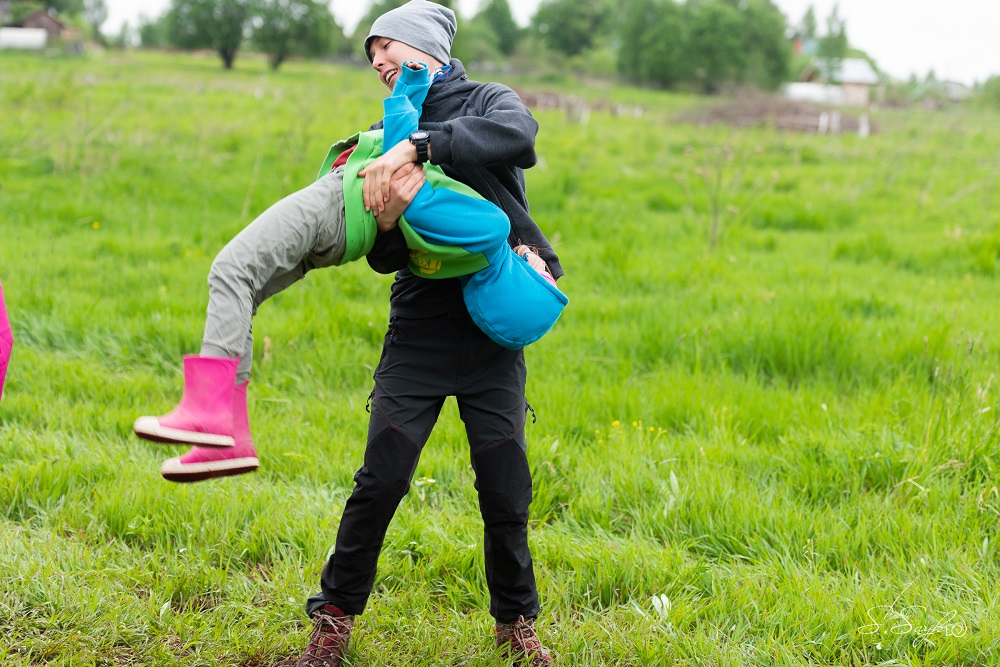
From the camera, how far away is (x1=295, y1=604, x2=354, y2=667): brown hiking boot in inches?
106

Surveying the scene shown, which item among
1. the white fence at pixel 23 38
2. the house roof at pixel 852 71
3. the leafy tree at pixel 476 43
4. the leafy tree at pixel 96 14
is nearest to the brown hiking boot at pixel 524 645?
the leafy tree at pixel 476 43

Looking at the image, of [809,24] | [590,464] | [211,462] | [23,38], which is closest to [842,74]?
[809,24]

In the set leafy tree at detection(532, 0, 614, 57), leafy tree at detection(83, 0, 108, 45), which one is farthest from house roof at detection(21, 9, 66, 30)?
leafy tree at detection(532, 0, 614, 57)

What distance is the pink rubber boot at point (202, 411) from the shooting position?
6.33 ft

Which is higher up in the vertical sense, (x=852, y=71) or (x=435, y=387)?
(x=852, y=71)

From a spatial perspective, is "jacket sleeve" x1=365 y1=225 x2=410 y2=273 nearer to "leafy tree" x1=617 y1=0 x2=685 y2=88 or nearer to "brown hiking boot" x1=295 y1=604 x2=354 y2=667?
"brown hiking boot" x1=295 y1=604 x2=354 y2=667

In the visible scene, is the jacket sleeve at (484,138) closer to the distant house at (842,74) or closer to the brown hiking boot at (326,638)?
the brown hiking boot at (326,638)

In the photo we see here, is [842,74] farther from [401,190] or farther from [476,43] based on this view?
[401,190]

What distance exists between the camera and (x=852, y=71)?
91.9 meters

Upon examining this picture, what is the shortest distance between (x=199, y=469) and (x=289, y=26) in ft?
223

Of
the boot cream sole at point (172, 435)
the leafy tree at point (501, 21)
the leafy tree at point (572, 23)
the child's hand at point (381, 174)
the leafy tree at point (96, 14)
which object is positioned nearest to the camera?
the boot cream sole at point (172, 435)

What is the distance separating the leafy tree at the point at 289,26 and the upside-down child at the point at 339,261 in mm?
65669

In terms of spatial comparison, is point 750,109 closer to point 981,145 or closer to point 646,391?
point 981,145

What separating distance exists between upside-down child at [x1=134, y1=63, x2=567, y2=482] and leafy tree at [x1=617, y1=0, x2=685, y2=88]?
6903cm
